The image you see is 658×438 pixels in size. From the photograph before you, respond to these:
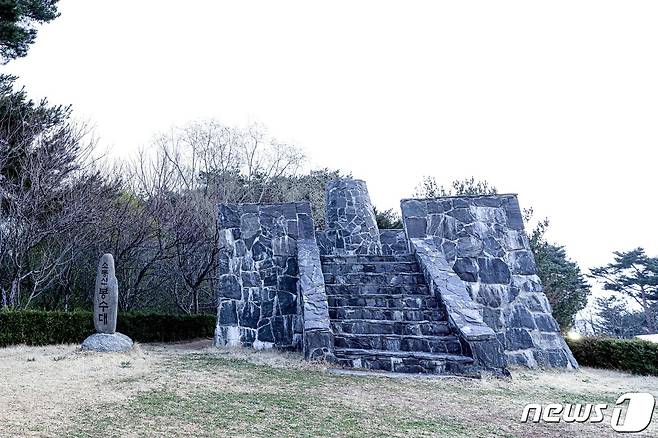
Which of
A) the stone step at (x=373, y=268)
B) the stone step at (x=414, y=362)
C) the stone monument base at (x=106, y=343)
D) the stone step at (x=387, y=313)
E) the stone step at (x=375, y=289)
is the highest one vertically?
the stone step at (x=373, y=268)

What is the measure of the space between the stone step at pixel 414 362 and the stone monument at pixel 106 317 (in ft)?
13.9

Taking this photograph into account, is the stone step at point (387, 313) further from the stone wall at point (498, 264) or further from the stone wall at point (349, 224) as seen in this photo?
the stone wall at point (349, 224)

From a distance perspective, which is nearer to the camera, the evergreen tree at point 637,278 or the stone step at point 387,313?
the stone step at point 387,313

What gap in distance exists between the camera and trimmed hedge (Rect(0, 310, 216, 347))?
870cm

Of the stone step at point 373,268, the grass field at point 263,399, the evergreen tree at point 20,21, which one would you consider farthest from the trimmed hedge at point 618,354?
the evergreen tree at point 20,21

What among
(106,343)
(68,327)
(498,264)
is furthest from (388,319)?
(68,327)

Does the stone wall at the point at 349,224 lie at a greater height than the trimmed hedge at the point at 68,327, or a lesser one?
greater

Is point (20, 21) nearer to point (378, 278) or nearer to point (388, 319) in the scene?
point (378, 278)

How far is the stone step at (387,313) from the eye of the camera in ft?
23.5

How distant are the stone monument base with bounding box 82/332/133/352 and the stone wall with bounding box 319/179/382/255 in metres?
6.55

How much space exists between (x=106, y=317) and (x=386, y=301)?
5.38 metres

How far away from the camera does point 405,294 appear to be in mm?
7746

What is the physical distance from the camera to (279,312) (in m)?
8.34

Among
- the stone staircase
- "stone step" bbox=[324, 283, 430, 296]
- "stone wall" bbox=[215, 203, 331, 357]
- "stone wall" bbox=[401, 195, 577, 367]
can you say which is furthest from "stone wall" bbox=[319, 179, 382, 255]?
"stone step" bbox=[324, 283, 430, 296]
